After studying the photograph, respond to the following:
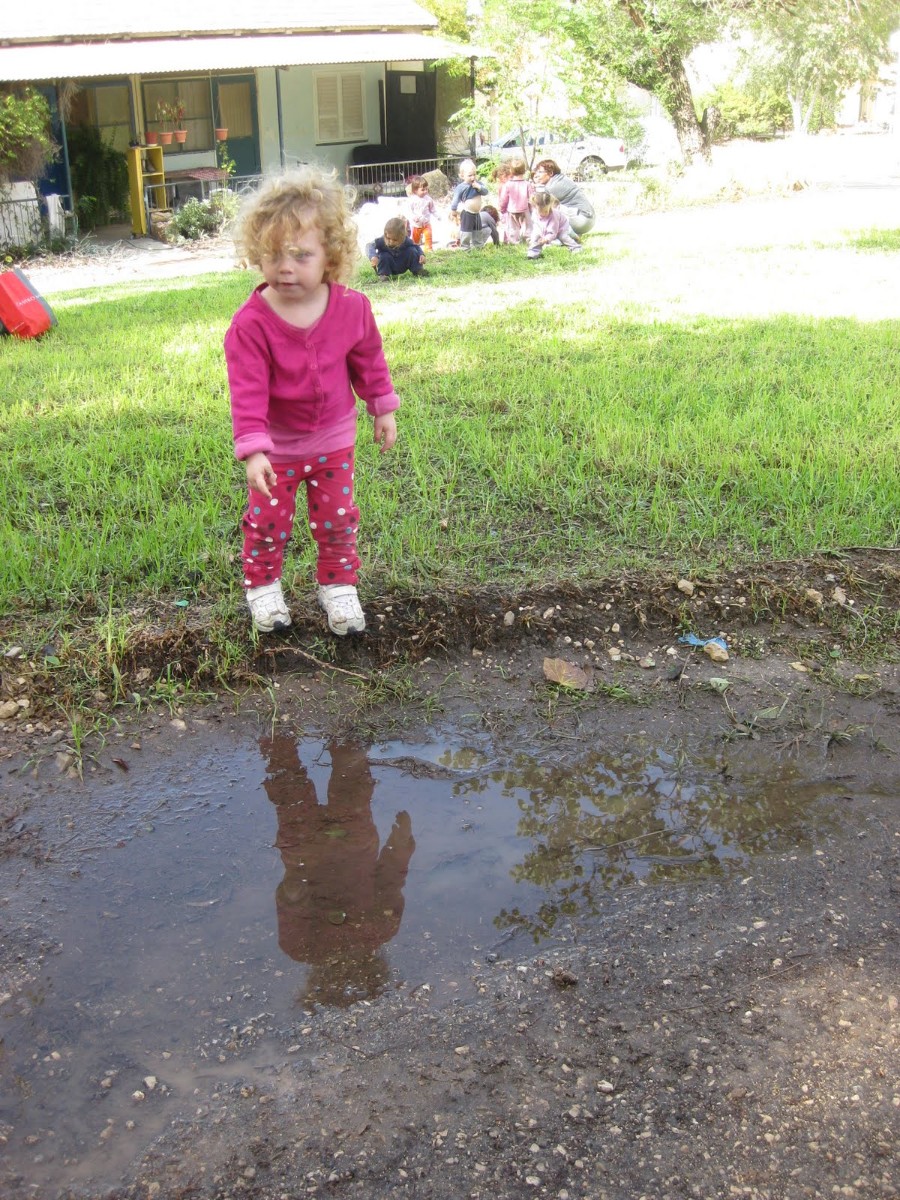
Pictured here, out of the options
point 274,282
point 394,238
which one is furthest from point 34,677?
point 394,238

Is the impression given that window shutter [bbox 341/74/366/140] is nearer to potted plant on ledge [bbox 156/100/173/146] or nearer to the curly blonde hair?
potted plant on ledge [bbox 156/100/173/146]

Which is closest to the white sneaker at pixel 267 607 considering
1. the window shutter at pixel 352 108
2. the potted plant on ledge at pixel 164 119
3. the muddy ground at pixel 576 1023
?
the muddy ground at pixel 576 1023

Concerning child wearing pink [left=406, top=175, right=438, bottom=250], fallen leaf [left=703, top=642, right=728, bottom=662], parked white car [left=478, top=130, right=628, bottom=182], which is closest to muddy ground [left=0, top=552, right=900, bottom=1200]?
fallen leaf [left=703, top=642, right=728, bottom=662]

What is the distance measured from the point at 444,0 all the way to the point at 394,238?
967 inches

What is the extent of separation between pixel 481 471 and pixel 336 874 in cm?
264

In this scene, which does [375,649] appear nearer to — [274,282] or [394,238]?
[274,282]

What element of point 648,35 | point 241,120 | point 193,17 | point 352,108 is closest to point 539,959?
point 193,17

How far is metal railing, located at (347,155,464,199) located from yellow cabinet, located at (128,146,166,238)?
13.9 ft

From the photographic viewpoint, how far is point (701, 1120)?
2115 millimetres

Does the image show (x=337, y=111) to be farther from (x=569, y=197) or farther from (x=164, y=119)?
(x=569, y=197)

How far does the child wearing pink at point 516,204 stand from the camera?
14.7m

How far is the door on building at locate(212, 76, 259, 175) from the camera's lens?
21109mm

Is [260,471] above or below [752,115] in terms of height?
below

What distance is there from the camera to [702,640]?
3986 mm
